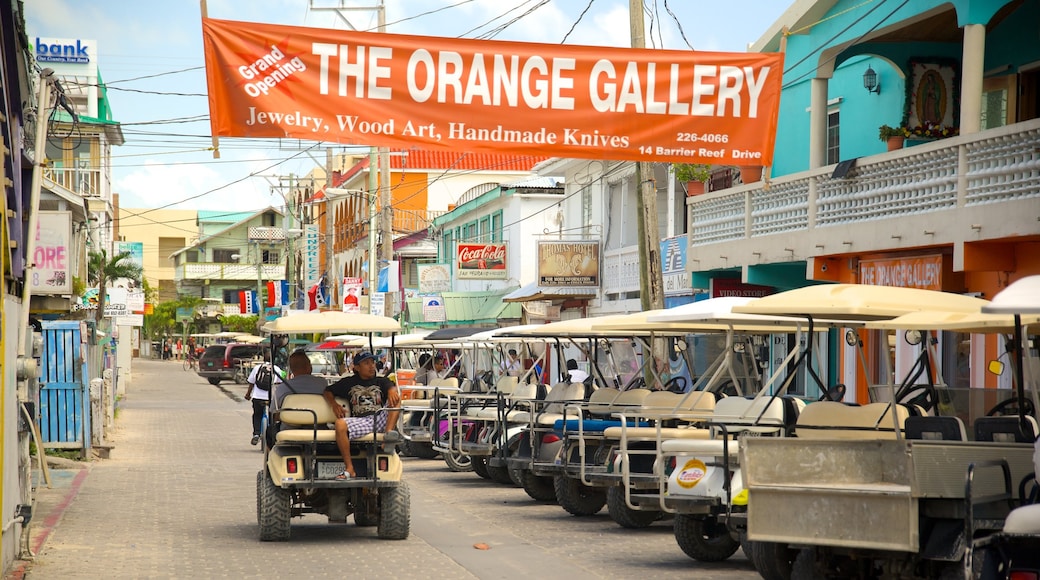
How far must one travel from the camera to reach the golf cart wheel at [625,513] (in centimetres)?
1353

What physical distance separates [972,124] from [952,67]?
4441 mm

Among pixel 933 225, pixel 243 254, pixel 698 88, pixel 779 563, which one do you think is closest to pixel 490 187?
pixel 933 225

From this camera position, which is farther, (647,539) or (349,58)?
(647,539)

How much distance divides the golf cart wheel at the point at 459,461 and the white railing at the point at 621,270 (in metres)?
12.7

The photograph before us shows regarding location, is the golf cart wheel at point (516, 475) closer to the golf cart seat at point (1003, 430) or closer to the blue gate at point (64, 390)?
the blue gate at point (64, 390)

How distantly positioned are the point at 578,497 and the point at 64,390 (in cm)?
994

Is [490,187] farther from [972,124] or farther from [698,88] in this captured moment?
[698,88]

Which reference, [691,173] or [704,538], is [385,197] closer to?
[691,173]

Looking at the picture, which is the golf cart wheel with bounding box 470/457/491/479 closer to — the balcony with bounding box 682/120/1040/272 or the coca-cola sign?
the balcony with bounding box 682/120/1040/272

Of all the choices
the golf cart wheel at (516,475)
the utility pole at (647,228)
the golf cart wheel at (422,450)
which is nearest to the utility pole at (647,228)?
the utility pole at (647,228)

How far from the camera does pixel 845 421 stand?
1015cm

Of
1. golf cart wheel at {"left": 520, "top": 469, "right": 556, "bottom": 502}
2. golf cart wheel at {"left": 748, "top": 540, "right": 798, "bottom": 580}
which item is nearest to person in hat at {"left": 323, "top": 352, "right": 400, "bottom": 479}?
golf cart wheel at {"left": 520, "top": 469, "right": 556, "bottom": 502}

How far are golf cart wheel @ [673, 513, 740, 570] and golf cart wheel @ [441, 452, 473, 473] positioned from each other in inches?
325

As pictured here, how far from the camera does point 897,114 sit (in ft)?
71.4
